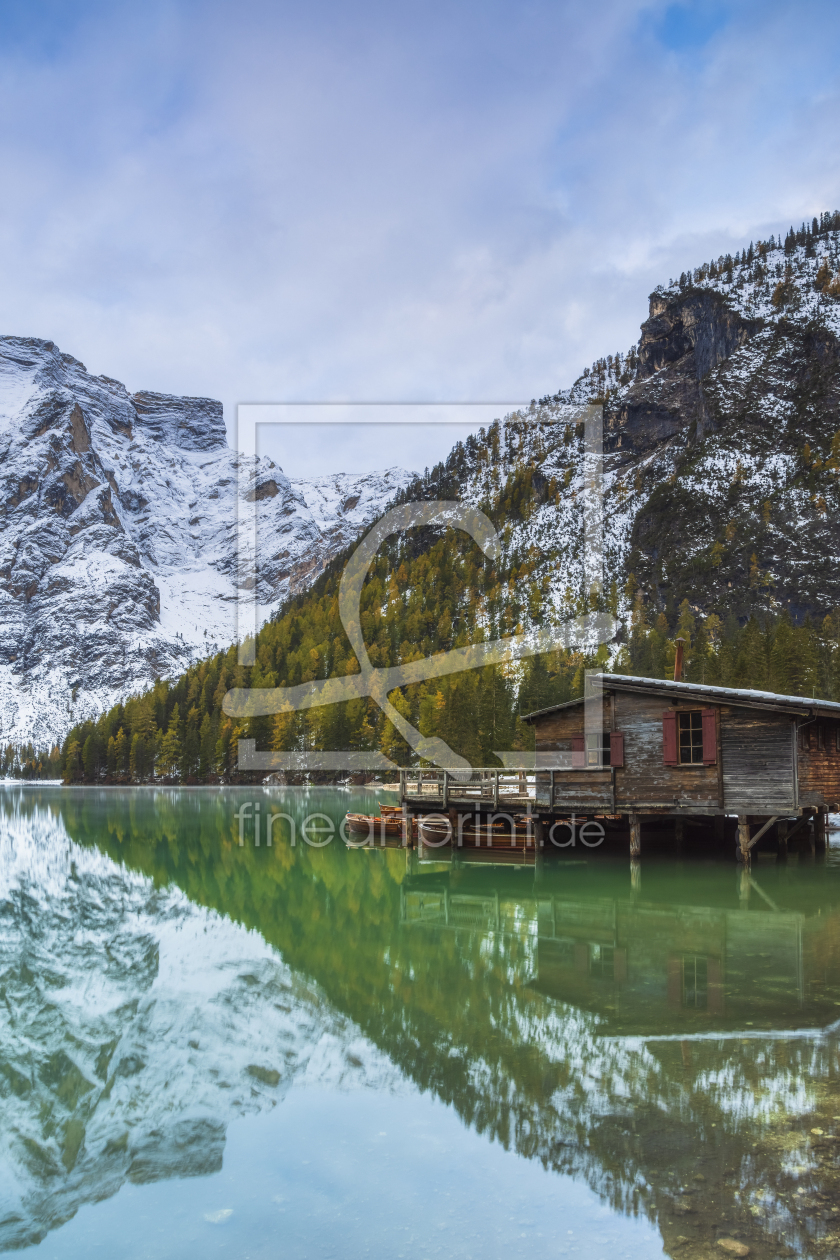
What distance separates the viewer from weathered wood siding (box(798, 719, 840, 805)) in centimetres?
2715

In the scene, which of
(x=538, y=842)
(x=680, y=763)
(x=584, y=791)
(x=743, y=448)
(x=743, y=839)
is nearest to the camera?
(x=743, y=839)

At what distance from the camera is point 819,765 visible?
28.5 meters

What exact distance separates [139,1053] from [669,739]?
66.8ft

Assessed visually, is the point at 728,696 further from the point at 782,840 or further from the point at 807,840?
the point at 807,840

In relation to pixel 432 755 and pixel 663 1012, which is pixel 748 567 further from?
pixel 663 1012

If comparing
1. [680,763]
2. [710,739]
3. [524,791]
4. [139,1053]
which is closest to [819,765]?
[710,739]

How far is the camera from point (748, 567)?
122m

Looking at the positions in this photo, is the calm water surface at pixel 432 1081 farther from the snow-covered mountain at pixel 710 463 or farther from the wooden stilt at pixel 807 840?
the snow-covered mountain at pixel 710 463

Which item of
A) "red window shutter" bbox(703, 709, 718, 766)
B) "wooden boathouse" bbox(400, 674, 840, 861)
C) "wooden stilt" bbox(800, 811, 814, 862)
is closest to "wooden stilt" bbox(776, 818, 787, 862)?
"wooden boathouse" bbox(400, 674, 840, 861)

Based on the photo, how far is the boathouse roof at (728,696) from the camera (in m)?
26.0

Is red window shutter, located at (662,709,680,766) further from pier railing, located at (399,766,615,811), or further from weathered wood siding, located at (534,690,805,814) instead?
pier railing, located at (399,766,615,811)

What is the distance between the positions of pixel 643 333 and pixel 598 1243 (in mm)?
203637

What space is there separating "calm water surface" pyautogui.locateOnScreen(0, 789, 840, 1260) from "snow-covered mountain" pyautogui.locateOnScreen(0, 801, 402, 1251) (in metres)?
0.05

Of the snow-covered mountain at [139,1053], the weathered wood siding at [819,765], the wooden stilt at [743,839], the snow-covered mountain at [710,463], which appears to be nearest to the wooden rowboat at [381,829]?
the wooden stilt at [743,839]
